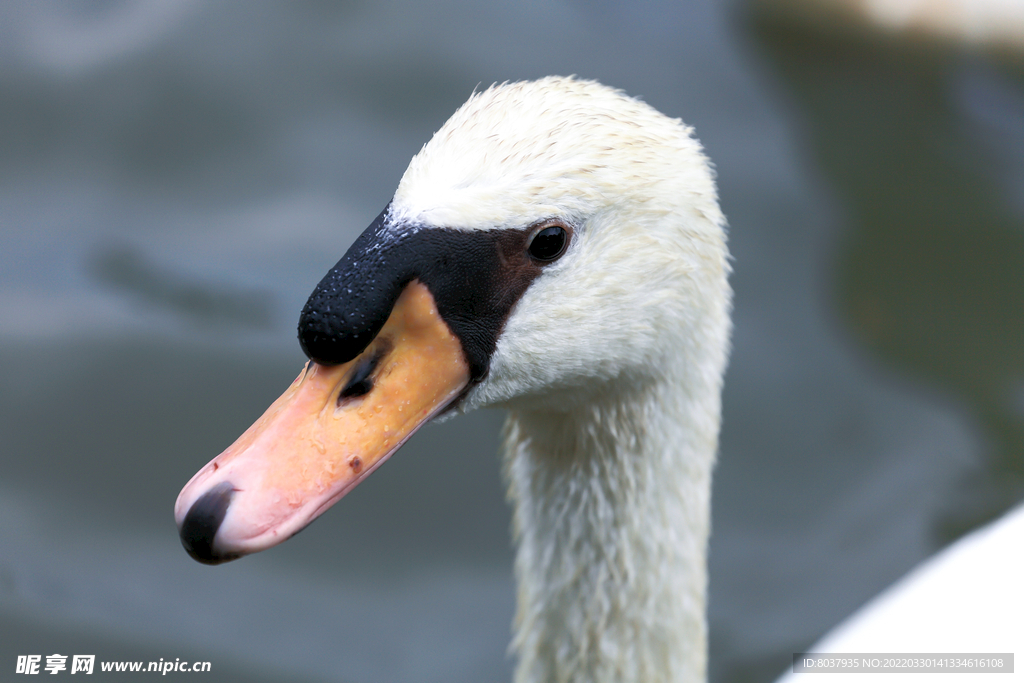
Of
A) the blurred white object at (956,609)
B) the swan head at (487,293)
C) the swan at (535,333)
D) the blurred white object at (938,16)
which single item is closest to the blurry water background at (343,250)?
the blurred white object at (938,16)

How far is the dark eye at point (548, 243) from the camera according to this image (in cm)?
194

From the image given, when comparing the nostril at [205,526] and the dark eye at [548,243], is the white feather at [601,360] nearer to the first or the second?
the dark eye at [548,243]

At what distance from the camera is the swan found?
1.78m

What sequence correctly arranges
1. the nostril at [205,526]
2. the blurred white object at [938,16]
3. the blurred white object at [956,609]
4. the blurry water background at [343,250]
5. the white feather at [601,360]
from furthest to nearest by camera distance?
the blurred white object at [938,16]
the blurry water background at [343,250]
the blurred white object at [956,609]
the white feather at [601,360]
the nostril at [205,526]

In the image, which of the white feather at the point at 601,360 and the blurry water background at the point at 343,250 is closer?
the white feather at the point at 601,360

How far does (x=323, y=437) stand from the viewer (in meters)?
1.81

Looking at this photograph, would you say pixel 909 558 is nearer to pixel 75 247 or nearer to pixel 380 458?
pixel 380 458

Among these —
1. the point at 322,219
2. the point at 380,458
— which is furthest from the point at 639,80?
the point at 380,458

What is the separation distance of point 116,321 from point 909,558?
3502mm

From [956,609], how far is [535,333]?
2.12 meters

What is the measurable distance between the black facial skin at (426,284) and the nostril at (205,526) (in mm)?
305

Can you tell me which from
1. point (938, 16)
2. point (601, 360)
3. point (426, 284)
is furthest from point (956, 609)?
point (938, 16)

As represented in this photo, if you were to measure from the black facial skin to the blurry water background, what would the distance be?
7.44 feet

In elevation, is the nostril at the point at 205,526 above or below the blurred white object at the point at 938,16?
below
